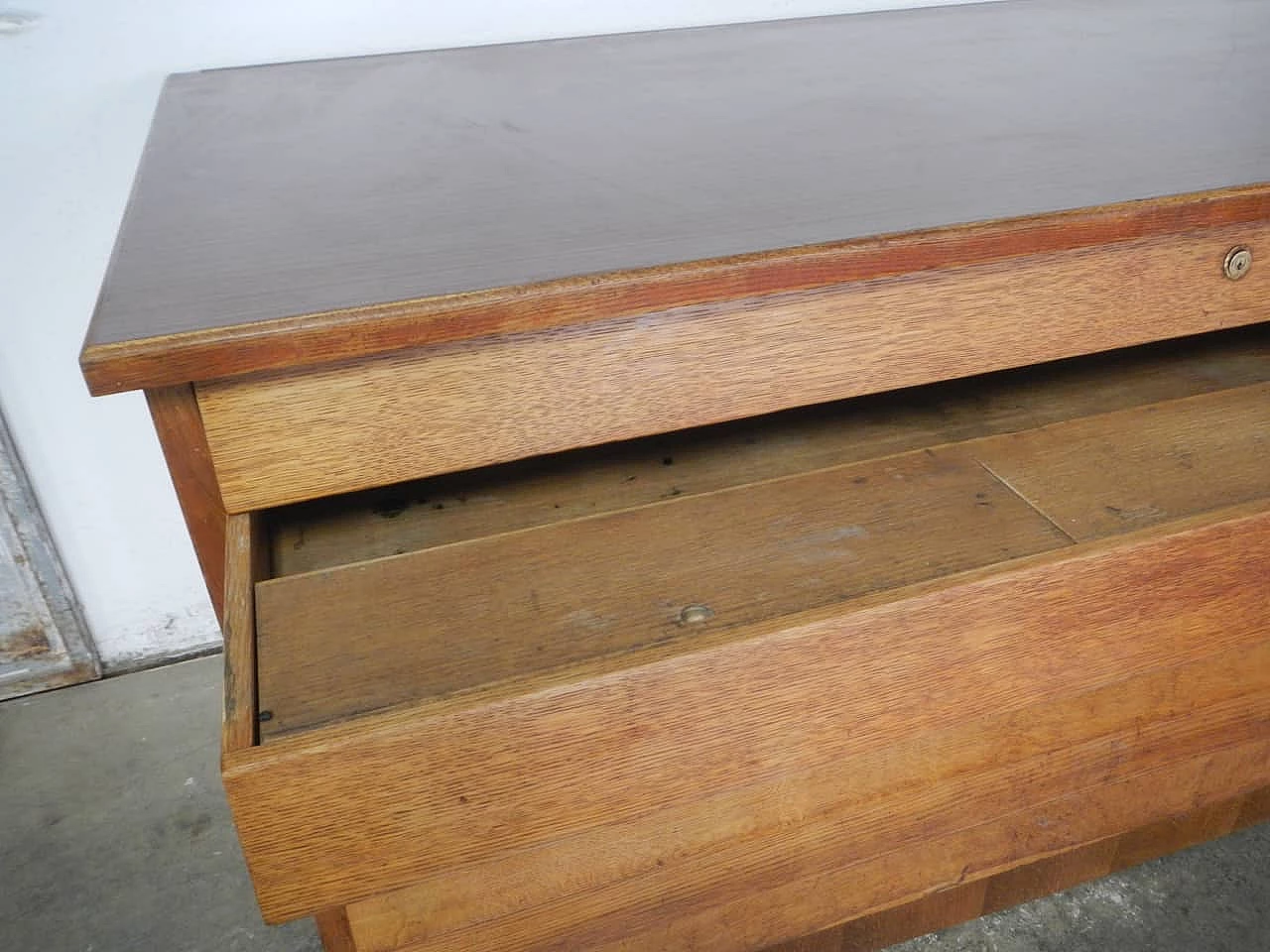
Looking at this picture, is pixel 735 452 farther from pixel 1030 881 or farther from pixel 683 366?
pixel 1030 881

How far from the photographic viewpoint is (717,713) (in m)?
0.49

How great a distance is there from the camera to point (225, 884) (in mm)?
895

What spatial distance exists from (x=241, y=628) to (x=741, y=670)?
222 millimetres

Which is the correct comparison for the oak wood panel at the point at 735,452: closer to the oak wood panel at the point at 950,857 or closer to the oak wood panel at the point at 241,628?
the oak wood panel at the point at 241,628

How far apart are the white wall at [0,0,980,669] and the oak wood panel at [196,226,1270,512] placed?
0.55 metres

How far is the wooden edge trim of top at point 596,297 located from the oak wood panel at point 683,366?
0.08ft

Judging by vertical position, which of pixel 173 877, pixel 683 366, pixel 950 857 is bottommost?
pixel 173 877

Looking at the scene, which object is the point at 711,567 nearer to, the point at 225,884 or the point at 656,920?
the point at 656,920

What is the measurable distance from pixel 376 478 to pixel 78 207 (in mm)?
575

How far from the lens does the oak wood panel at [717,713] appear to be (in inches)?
17.4

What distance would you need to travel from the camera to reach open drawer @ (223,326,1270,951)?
460 mm

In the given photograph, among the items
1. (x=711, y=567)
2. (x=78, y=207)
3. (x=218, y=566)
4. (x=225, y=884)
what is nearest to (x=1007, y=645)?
(x=711, y=567)

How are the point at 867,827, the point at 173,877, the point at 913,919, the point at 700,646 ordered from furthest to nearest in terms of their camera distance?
1. the point at 173,877
2. the point at 913,919
3. the point at 867,827
4. the point at 700,646

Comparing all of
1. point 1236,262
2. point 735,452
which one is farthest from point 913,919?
point 1236,262
